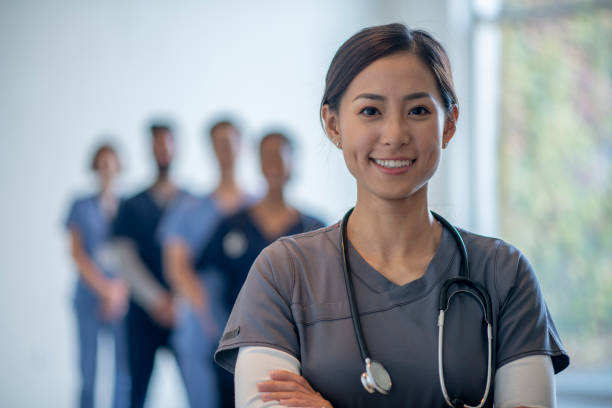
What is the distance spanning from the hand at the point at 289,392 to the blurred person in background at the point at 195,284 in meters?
2.29

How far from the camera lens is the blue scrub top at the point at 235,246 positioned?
2914 millimetres

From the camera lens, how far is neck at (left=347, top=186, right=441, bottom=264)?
1092mm

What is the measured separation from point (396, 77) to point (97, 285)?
8.21 feet

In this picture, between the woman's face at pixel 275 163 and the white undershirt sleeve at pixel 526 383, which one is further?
the woman's face at pixel 275 163

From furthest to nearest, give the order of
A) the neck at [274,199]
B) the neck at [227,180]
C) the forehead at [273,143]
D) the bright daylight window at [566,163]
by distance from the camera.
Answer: the bright daylight window at [566,163]
the neck at [227,180]
the forehead at [273,143]
the neck at [274,199]

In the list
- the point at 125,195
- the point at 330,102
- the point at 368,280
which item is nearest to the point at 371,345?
the point at 368,280

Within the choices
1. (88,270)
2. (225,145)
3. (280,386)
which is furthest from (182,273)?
(280,386)

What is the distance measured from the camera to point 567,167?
473 cm

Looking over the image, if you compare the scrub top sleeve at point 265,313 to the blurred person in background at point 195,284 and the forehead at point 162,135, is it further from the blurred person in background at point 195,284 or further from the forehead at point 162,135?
the forehead at point 162,135

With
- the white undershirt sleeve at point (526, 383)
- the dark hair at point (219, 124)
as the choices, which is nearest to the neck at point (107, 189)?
the dark hair at point (219, 124)

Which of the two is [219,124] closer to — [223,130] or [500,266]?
[223,130]

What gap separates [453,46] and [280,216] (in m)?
2.52

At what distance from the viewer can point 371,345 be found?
101 cm

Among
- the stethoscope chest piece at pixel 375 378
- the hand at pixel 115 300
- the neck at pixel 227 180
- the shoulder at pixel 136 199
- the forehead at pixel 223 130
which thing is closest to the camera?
the stethoscope chest piece at pixel 375 378
